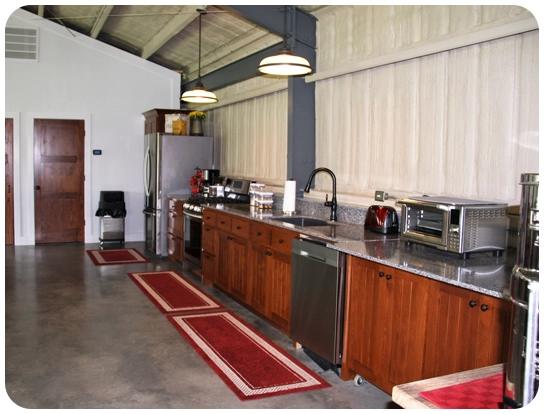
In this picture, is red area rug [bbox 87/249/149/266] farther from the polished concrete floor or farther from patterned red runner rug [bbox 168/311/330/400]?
patterned red runner rug [bbox 168/311/330/400]

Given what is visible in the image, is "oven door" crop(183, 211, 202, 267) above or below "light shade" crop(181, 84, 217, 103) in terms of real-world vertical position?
below

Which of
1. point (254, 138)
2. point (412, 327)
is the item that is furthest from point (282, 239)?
point (254, 138)

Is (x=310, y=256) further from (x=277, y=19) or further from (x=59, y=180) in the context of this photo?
(x=59, y=180)

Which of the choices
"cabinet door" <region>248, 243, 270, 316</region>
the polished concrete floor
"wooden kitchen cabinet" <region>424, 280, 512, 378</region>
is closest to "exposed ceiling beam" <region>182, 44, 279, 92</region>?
"cabinet door" <region>248, 243, 270, 316</region>

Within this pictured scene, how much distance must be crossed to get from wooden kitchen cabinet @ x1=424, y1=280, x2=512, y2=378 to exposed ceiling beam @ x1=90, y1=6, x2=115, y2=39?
6158mm

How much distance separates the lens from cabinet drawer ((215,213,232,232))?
5417 millimetres

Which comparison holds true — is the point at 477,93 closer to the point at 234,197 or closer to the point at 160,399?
the point at 160,399

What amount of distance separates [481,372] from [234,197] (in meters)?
5.57

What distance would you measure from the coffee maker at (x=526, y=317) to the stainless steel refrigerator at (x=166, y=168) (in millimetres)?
6810

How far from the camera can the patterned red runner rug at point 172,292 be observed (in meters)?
5.16

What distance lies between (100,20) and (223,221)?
404cm

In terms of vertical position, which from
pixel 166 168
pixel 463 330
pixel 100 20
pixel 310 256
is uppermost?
pixel 100 20

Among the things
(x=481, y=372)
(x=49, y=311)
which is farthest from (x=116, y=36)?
(x=481, y=372)

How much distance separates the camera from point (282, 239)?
14.1 ft
